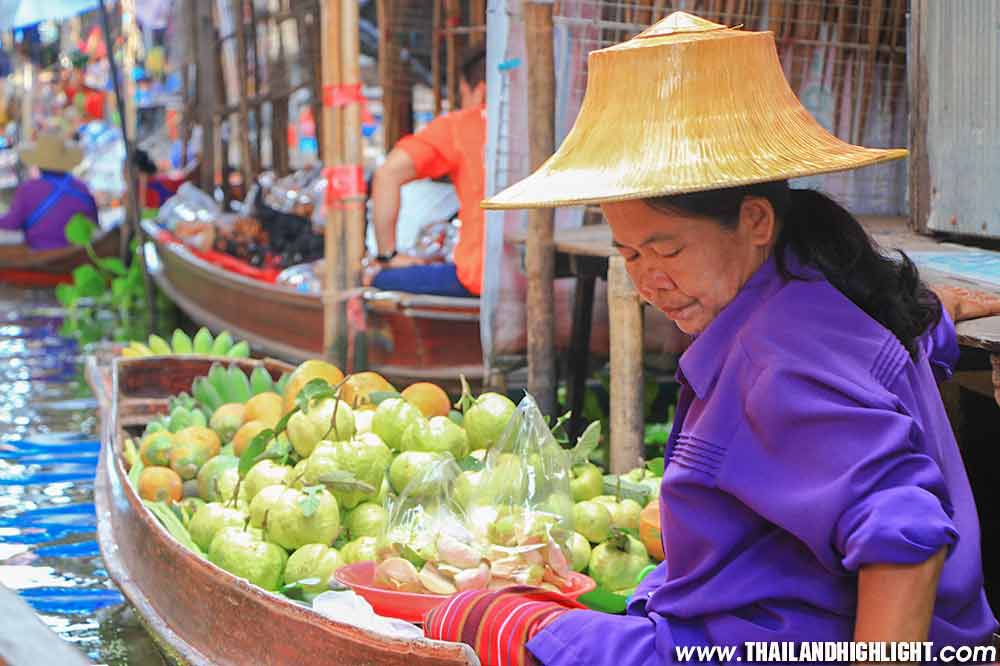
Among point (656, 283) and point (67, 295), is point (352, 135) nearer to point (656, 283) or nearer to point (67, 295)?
point (656, 283)

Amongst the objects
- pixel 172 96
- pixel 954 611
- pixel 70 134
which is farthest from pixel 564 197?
pixel 70 134

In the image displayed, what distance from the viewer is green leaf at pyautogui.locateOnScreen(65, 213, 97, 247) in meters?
11.3

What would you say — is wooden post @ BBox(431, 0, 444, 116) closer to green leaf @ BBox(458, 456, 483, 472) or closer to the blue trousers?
the blue trousers

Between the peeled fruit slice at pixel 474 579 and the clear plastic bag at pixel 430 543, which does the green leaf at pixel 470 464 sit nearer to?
the clear plastic bag at pixel 430 543

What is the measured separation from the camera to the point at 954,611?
166 cm

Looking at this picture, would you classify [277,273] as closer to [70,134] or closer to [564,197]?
[564,197]

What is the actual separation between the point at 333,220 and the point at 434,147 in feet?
2.14

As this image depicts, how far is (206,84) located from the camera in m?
10.3

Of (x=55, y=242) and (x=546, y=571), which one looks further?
(x=55, y=242)

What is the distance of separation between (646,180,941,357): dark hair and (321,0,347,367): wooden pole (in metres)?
3.32

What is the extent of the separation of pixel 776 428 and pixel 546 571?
3.08ft

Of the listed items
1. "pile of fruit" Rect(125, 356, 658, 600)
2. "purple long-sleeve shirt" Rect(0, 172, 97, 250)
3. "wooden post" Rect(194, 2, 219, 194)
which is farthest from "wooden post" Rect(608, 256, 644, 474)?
"purple long-sleeve shirt" Rect(0, 172, 97, 250)

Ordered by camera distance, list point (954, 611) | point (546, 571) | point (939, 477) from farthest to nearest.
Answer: point (546, 571) < point (954, 611) < point (939, 477)

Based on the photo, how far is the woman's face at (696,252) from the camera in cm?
177
